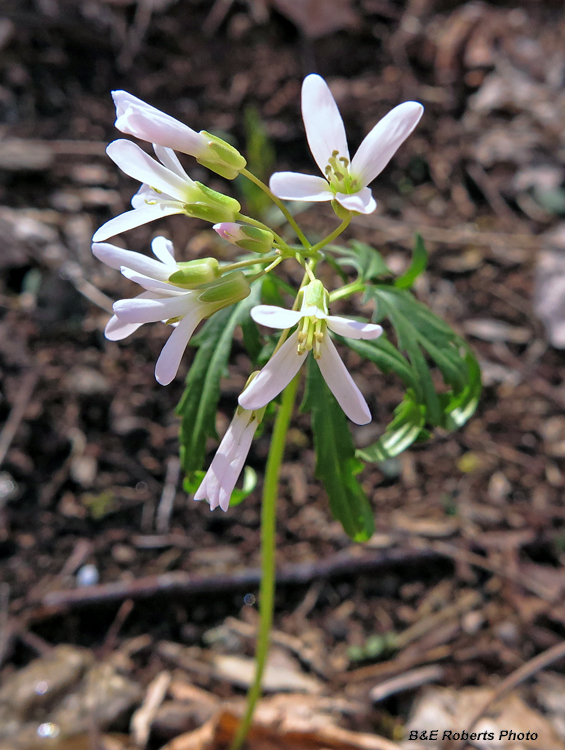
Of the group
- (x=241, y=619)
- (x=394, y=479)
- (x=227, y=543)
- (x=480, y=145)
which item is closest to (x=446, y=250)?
(x=480, y=145)

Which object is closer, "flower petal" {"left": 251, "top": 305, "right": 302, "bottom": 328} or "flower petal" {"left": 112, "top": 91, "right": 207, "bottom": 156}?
"flower petal" {"left": 251, "top": 305, "right": 302, "bottom": 328}

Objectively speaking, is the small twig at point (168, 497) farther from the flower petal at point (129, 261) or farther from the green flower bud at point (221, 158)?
the green flower bud at point (221, 158)

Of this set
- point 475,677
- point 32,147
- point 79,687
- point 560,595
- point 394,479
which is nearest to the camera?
point 79,687

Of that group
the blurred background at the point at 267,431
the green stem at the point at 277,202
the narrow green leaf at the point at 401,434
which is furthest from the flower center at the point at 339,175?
the blurred background at the point at 267,431

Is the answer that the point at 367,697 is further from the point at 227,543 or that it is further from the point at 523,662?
the point at 227,543

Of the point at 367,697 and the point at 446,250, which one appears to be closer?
the point at 367,697

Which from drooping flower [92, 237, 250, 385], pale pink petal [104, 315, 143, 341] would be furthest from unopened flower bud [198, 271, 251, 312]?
pale pink petal [104, 315, 143, 341]

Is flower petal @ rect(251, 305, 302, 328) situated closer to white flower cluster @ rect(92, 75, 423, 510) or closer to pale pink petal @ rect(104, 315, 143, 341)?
white flower cluster @ rect(92, 75, 423, 510)
